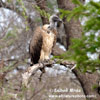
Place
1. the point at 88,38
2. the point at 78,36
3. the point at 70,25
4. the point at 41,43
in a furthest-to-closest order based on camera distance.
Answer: the point at 70,25 → the point at 78,36 → the point at 41,43 → the point at 88,38

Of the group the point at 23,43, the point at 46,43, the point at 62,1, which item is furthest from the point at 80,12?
the point at 23,43

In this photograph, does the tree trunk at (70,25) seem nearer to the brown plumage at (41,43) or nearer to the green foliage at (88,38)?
the brown plumage at (41,43)

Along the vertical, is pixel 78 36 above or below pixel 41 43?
below

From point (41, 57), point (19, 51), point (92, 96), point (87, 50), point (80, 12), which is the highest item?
point (80, 12)

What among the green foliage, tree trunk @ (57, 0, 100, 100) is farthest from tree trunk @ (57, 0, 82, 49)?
the green foliage

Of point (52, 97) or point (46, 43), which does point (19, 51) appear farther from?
point (46, 43)

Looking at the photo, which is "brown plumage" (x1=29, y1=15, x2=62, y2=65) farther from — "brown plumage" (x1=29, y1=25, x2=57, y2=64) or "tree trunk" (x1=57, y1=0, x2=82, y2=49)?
"tree trunk" (x1=57, y1=0, x2=82, y2=49)

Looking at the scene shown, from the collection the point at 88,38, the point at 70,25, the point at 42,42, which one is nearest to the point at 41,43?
the point at 42,42

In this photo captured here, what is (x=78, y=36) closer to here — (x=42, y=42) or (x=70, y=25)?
(x=70, y=25)

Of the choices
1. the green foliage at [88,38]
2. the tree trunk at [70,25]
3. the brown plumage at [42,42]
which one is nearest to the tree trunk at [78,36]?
the tree trunk at [70,25]

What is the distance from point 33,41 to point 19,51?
4.56 meters

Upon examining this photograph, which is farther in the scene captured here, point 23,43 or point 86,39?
point 23,43

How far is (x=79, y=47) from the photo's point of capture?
240 centimetres

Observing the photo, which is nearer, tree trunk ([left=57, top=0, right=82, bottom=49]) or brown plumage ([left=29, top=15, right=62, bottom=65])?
brown plumage ([left=29, top=15, right=62, bottom=65])
